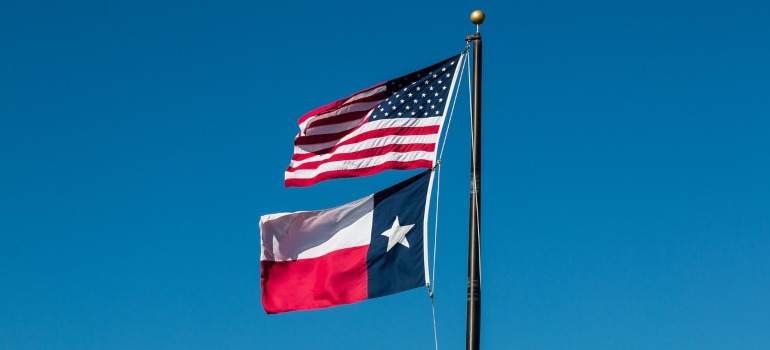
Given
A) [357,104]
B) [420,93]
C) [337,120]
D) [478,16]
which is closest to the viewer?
[478,16]

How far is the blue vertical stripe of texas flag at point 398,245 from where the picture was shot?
17922mm

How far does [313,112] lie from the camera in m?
20.4

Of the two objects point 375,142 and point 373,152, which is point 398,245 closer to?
point 373,152

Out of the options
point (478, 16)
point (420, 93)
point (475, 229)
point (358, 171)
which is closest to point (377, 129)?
point (358, 171)

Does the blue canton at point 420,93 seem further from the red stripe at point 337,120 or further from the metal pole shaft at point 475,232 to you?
the metal pole shaft at point 475,232

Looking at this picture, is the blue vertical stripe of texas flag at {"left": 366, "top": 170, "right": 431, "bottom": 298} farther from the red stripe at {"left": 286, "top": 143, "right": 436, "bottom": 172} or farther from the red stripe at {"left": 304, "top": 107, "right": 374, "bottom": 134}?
the red stripe at {"left": 304, "top": 107, "right": 374, "bottom": 134}

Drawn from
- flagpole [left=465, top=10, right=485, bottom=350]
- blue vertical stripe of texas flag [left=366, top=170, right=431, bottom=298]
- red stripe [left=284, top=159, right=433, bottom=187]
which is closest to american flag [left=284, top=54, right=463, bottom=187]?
red stripe [left=284, top=159, right=433, bottom=187]

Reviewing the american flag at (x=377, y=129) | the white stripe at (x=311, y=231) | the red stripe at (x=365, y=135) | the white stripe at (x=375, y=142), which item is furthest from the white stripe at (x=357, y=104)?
the white stripe at (x=311, y=231)

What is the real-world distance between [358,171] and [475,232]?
153 inches

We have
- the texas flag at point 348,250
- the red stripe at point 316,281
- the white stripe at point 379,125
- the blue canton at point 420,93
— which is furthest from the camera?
the red stripe at point 316,281

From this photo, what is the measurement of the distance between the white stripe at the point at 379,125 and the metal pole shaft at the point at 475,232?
1.46 meters

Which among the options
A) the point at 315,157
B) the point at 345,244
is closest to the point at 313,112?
the point at 315,157

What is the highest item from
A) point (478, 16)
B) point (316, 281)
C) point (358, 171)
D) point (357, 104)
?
point (478, 16)

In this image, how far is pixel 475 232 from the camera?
15.9 metres
